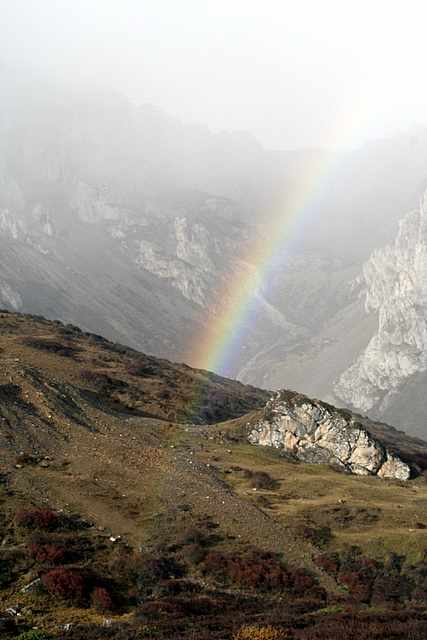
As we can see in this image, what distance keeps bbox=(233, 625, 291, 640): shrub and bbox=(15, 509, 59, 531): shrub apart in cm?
2025

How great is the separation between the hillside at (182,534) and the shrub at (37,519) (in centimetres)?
11

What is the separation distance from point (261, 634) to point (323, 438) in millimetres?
56566

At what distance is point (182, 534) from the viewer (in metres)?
47.9

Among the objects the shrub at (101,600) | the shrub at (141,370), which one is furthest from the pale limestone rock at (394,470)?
the shrub at (141,370)

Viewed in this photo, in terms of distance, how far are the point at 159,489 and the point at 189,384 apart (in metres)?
83.3

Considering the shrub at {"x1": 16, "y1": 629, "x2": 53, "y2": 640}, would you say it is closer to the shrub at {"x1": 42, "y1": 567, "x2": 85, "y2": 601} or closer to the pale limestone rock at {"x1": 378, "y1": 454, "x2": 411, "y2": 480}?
the shrub at {"x1": 42, "y1": 567, "x2": 85, "y2": 601}

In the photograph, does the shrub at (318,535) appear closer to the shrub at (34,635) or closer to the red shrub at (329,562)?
the red shrub at (329,562)

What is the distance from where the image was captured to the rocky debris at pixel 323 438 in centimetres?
8188

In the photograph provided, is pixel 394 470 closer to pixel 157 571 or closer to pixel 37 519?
pixel 157 571

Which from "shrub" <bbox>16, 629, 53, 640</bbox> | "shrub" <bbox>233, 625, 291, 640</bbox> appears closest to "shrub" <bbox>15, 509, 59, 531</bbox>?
"shrub" <bbox>16, 629, 53, 640</bbox>

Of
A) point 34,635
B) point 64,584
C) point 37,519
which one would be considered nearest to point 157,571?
point 64,584

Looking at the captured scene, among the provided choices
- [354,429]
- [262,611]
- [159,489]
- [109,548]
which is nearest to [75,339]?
[354,429]

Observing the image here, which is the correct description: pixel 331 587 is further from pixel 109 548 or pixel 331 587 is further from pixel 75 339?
pixel 75 339

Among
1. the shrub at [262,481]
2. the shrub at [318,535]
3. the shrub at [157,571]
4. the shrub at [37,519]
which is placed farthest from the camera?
the shrub at [262,481]
